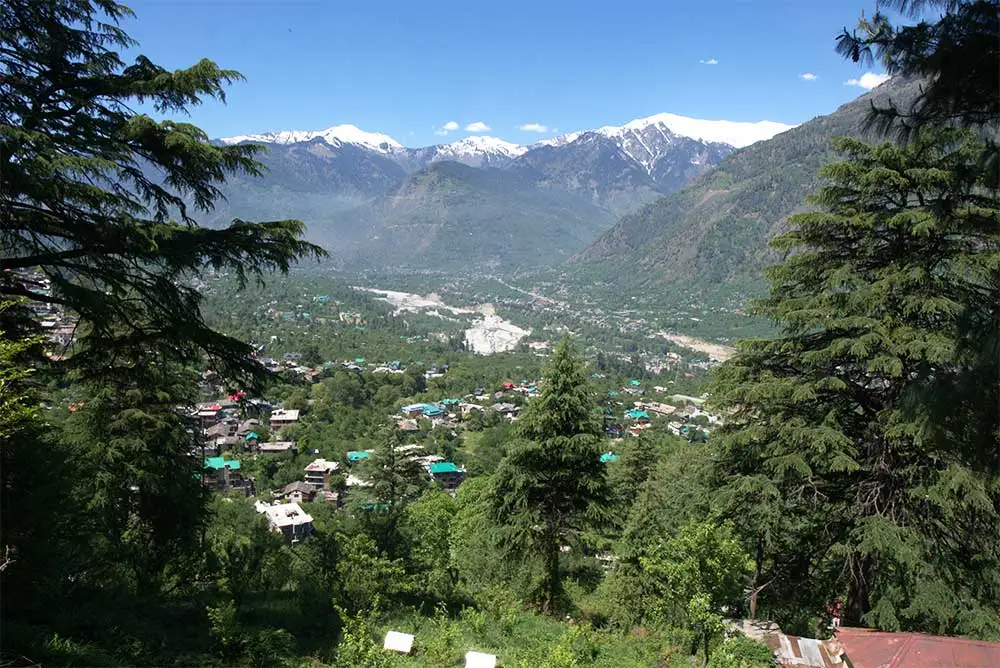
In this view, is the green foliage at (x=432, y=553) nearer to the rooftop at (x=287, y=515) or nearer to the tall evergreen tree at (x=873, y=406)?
the tall evergreen tree at (x=873, y=406)

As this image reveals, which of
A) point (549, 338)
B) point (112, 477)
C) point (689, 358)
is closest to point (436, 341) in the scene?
point (549, 338)

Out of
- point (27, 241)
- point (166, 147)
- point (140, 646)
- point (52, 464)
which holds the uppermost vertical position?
point (166, 147)

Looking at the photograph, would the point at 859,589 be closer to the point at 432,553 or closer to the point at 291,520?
the point at 432,553

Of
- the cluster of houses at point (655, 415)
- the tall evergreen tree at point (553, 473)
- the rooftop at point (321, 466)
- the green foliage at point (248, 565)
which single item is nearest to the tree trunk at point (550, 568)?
the tall evergreen tree at point (553, 473)

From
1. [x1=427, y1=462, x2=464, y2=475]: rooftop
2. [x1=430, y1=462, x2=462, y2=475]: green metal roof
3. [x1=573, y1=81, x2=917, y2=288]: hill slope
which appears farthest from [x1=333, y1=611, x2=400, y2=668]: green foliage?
[x1=573, y1=81, x2=917, y2=288]: hill slope

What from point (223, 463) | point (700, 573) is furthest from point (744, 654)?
point (223, 463)

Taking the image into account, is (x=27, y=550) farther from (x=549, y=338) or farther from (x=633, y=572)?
(x=549, y=338)

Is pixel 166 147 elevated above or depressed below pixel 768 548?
above
